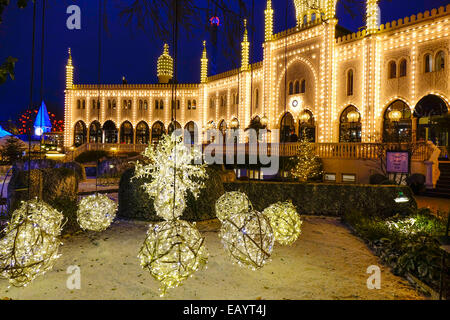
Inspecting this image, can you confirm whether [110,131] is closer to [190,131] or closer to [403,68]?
[190,131]

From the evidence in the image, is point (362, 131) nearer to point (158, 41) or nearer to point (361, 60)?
point (361, 60)

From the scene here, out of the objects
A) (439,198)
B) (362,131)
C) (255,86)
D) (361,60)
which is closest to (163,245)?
(439,198)

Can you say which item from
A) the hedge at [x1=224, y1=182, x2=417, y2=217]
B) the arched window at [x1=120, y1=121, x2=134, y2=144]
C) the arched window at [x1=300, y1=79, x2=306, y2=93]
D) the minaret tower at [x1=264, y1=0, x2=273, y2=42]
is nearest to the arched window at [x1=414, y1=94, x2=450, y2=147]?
the arched window at [x1=300, y1=79, x2=306, y2=93]

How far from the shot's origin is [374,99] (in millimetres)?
20688

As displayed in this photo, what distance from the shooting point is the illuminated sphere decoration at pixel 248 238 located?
4.18m

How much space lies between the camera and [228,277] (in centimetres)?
520

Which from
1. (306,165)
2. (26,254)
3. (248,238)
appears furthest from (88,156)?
(248,238)

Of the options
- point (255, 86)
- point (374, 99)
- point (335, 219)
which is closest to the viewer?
point (335, 219)

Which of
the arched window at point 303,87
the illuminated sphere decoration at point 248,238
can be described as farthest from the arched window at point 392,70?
the illuminated sphere decoration at point 248,238

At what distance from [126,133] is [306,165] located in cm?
2842

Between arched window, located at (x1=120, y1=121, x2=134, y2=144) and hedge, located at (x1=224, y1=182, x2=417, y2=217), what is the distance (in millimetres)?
30884

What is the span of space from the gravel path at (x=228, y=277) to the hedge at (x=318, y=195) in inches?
136

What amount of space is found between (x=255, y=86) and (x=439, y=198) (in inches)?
743

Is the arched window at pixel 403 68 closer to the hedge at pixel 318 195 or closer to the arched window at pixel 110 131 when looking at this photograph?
the hedge at pixel 318 195
